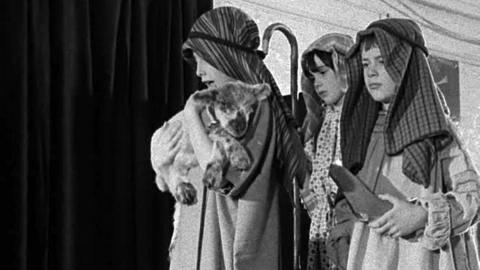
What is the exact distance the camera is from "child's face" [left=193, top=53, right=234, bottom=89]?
2283mm

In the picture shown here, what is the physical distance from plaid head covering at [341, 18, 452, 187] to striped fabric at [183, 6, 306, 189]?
0.14m

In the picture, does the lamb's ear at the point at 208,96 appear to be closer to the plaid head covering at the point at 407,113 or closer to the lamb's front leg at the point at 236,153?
the lamb's front leg at the point at 236,153

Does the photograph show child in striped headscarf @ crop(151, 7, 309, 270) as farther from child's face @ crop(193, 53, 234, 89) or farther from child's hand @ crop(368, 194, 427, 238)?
child's hand @ crop(368, 194, 427, 238)

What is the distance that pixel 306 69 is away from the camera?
2896 mm

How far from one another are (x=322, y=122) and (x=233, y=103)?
2.35 ft

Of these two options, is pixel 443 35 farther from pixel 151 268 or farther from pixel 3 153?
pixel 3 153

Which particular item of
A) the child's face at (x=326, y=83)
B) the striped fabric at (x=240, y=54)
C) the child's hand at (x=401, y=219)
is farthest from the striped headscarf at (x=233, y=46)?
the child's face at (x=326, y=83)

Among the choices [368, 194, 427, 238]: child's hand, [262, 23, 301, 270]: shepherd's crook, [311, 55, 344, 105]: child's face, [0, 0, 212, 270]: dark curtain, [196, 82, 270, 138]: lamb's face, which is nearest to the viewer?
[368, 194, 427, 238]: child's hand

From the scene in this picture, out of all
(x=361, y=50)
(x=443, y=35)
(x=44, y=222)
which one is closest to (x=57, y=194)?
(x=44, y=222)

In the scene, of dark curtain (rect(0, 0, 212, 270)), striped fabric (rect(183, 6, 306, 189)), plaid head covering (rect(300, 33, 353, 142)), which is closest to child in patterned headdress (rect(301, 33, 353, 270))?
plaid head covering (rect(300, 33, 353, 142))

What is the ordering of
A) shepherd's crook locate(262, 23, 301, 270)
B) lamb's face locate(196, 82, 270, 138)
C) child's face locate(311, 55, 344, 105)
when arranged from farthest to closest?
→ 1. child's face locate(311, 55, 344, 105)
2. shepherd's crook locate(262, 23, 301, 270)
3. lamb's face locate(196, 82, 270, 138)

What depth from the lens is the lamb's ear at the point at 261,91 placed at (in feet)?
7.35

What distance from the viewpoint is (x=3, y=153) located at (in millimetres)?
2947

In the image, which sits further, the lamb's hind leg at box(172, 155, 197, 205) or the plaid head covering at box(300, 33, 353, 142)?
the plaid head covering at box(300, 33, 353, 142)
